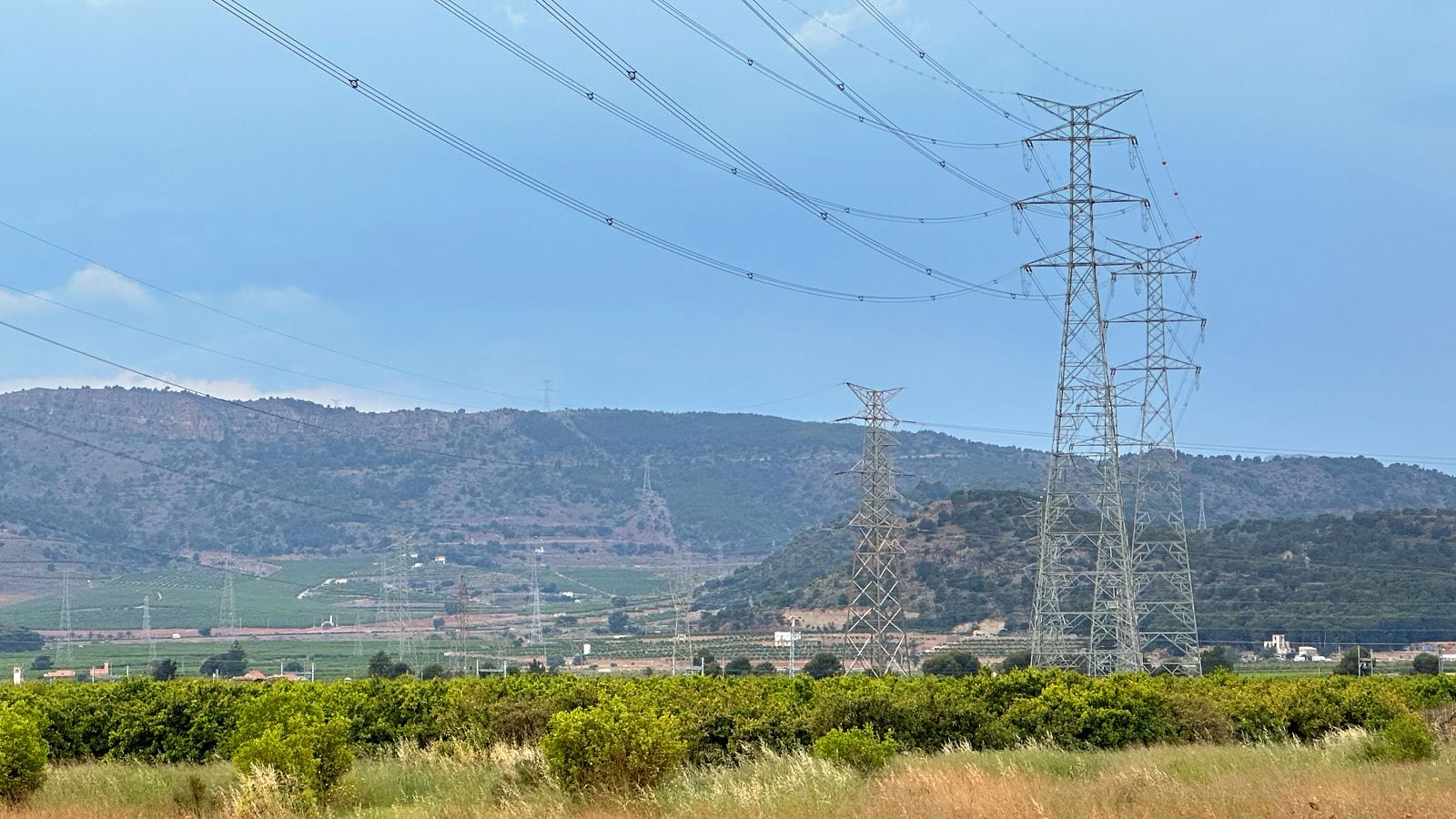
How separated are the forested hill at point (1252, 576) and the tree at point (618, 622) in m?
18.2

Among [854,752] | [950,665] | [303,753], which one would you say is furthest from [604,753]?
[950,665]

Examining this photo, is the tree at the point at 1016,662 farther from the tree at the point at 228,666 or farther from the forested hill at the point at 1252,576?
the tree at the point at 228,666

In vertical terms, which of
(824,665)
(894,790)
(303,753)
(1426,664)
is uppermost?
(303,753)

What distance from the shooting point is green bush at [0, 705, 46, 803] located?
2070 centimetres

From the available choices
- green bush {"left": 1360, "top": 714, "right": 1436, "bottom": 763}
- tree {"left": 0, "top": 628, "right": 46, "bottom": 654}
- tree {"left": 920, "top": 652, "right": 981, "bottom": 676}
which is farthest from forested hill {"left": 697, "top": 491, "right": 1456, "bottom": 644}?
green bush {"left": 1360, "top": 714, "right": 1436, "bottom": 763}

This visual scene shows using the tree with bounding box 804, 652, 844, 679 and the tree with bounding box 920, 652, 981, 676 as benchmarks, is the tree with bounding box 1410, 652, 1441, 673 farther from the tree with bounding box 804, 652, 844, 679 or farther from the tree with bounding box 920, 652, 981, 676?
the tree with bounding box 804, 652, 844, 679

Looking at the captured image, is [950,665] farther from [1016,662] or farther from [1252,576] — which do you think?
[1252,576]

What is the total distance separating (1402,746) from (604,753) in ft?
45.2

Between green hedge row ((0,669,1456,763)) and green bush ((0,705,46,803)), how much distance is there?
5.67m

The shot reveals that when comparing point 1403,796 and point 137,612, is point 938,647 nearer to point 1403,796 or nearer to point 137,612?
point 1403,796

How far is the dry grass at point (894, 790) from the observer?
1833cm

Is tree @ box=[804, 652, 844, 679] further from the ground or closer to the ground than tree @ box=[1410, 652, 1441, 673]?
further from the ground

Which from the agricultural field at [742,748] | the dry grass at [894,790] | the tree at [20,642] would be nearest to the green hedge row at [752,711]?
the agricultural field at [742,748]

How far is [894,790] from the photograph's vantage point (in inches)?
766
